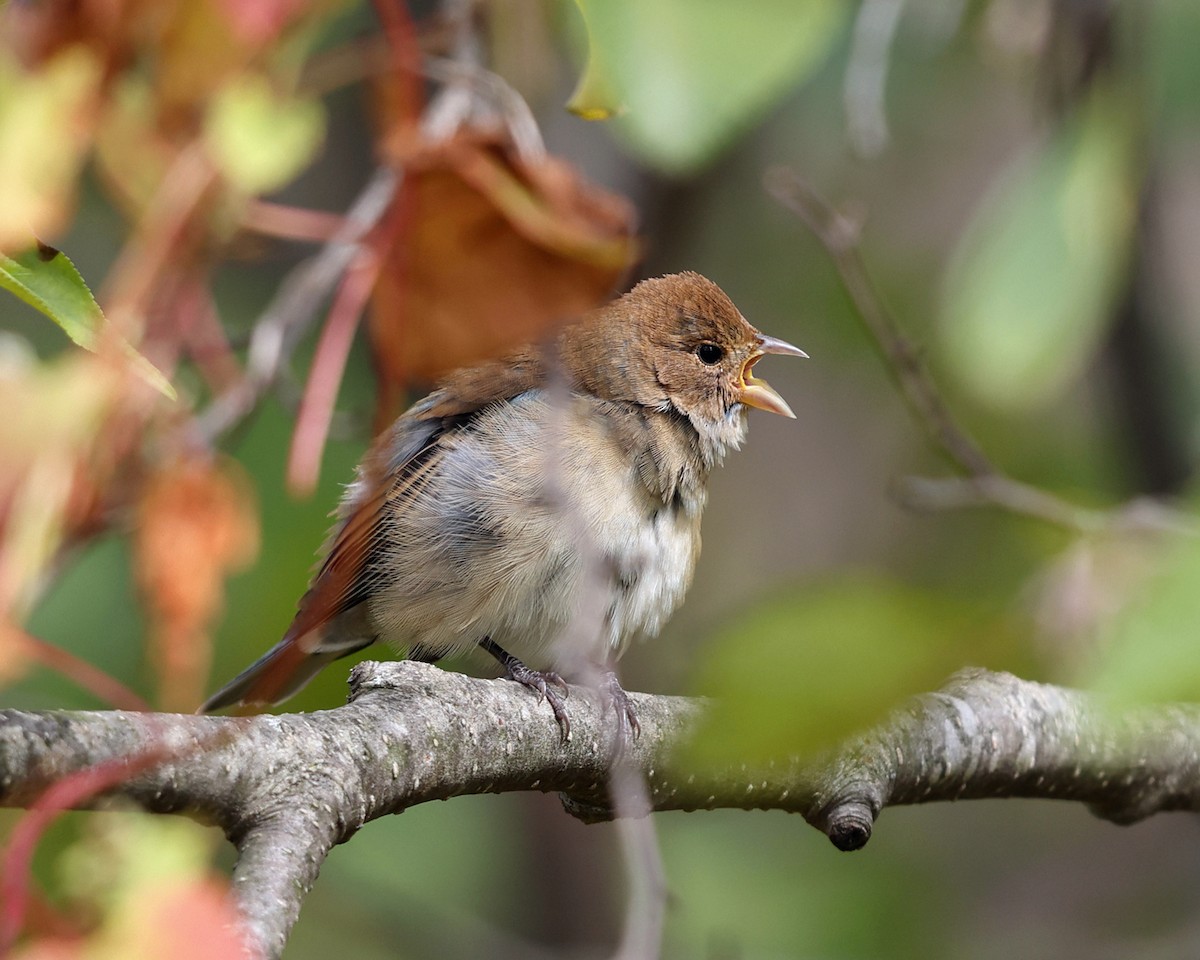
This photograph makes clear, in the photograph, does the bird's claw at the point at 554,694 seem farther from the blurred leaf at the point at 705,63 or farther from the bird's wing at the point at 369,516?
the blurred leaf at the point at 705,63

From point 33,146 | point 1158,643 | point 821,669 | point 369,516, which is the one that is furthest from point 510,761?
point 369,516

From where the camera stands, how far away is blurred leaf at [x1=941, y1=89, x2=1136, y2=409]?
346 cm

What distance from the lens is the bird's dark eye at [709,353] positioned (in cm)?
412

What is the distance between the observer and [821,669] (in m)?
1.14

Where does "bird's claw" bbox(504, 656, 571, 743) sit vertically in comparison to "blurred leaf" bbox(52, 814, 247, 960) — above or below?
above

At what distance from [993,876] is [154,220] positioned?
16.9 feet

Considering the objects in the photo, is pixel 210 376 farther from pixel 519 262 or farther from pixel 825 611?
pixel 825 611

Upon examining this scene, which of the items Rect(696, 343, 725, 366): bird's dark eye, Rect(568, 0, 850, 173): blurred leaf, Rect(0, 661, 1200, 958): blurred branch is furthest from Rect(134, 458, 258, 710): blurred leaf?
Rect(696, 343, 725, 366): bird's dark eye

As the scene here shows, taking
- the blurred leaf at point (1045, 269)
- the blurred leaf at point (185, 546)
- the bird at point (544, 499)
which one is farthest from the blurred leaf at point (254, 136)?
the blurred leaf at point (1045, 269)

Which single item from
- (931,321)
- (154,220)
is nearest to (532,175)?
(154,220)

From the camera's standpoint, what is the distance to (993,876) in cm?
683

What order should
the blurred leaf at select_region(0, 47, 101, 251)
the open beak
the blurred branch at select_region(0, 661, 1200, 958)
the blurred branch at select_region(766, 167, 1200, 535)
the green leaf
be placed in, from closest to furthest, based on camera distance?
the green leaf
the blurred branch at select_region(0, 661, 1200, 958)
the blurred leaf at select_region(0, 47, 101, 251)
the blurred branch at select_region(766, 167, 1200, 535)
the open beak

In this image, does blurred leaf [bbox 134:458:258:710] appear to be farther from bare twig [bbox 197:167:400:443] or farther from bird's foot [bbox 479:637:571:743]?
bird's foot [bbox 479:637:571:743]

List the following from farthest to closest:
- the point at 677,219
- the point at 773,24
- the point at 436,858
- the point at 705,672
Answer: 1. the point at 677,219
2. the point at 436,858
3. the point at 773,24
4. the point at 705,672
